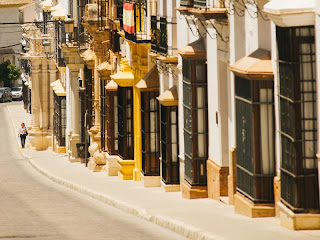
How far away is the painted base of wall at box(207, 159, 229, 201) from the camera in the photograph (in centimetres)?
2383

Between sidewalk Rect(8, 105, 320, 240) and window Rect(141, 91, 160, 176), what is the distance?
2.24ft

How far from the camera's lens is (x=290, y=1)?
57.1 feet

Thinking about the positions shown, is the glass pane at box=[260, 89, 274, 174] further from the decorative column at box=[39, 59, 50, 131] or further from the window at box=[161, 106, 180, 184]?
the decorative column at box=[39, 59, 50, 131]

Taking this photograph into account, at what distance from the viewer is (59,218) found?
23.1 m

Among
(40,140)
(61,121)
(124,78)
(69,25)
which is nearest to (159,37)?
(124,78)

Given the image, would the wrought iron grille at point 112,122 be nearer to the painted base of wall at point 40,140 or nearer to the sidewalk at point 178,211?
the sidewalk at point 178,211

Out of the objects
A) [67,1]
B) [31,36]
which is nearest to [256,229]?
[67,1]

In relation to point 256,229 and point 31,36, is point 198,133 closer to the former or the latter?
point 256,229

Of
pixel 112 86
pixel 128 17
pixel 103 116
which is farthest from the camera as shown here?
pixel 103 116

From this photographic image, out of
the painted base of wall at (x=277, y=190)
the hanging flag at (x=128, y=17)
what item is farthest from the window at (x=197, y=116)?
the hanging flag at (x=128, y=17)

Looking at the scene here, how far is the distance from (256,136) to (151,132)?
11.6 m

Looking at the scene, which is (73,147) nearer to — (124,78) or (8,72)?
(124,78)

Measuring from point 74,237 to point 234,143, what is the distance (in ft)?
13.9

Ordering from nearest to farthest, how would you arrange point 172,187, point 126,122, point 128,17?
point 172,187
point 128,17
point 126,122
